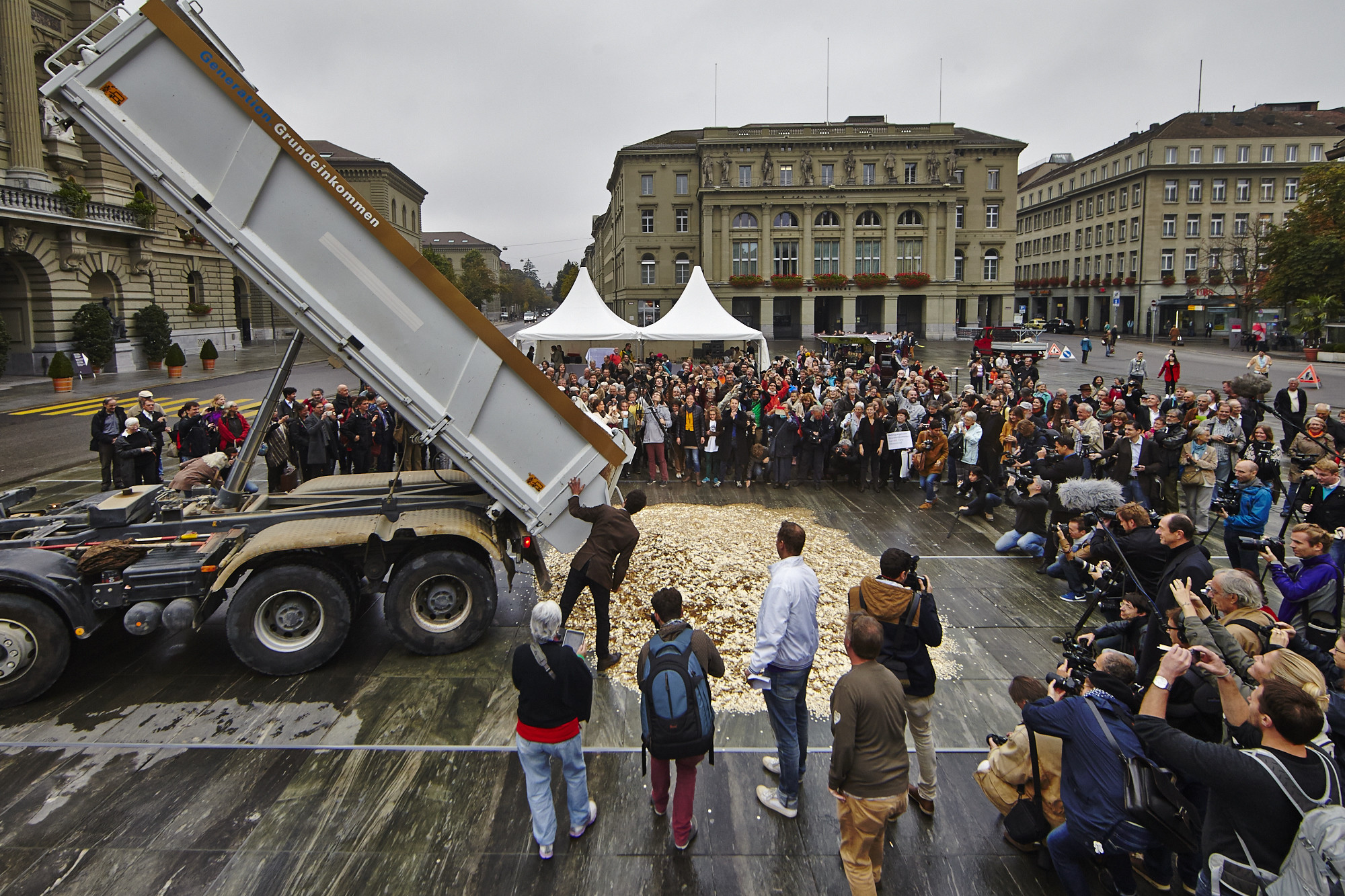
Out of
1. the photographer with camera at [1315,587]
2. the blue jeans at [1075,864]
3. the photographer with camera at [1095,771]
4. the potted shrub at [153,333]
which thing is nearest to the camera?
the photographer with camera at [1095,771]

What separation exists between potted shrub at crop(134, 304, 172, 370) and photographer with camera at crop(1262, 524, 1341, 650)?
39.0 m

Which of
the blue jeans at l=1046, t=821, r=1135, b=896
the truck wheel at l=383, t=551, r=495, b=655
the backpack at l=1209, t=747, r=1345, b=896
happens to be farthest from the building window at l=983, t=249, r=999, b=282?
the backpack at l=1209, t=747, r=1345, b=896

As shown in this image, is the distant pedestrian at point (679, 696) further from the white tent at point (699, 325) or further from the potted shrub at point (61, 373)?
the potted shrub at point (61, 373)

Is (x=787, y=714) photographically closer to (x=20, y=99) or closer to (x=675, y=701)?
(x=675, y=701)

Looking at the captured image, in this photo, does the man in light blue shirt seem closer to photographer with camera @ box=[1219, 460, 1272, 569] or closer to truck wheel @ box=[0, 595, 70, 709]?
truck wheel @ box=[0, 595, 70, 709]

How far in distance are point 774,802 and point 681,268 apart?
65597 mm

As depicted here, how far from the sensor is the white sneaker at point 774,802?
476cm

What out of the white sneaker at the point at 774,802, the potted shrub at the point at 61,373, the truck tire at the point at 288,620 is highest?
the potted shrub at the point at 61,373

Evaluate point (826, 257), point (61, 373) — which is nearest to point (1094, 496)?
point (61, 373)

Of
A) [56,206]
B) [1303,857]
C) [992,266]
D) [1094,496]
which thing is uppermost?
[992,266]

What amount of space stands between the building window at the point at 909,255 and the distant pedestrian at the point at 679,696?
2531 inches

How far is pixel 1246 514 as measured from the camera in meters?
7.95

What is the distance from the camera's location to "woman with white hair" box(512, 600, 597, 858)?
4.19m

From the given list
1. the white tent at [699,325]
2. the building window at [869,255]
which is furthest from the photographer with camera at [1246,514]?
the building window at [869,255]
